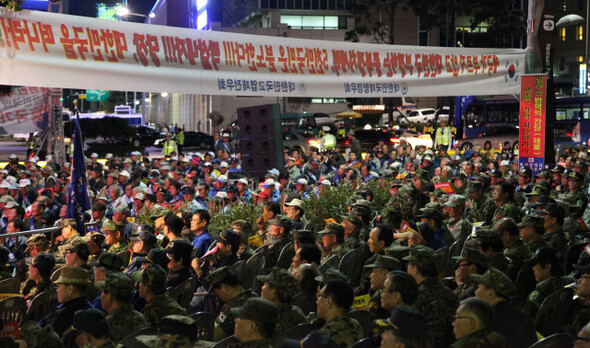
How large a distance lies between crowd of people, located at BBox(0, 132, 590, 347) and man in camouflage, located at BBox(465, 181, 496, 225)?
2 cm

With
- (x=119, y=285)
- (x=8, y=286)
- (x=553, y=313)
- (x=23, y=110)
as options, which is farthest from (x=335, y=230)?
(x=23, y=110)

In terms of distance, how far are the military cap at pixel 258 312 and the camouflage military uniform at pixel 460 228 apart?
4.97 metres

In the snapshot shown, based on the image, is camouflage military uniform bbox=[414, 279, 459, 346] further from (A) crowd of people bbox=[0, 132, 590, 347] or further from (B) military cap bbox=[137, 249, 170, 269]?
(B) military cap bbox=[137, 249, 170, 269]

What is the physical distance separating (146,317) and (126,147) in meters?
35.7

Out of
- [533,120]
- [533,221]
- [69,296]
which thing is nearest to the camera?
[69,296]

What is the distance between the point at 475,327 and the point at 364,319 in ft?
3.60

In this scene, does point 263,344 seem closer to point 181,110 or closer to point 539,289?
point 539,289

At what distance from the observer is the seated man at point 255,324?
4609 millimetres

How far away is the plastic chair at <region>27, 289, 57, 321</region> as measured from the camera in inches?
260

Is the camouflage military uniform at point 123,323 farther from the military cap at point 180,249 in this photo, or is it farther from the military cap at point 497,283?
the military cap at point 497,283

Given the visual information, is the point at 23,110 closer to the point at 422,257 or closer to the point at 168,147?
the point at 168,147

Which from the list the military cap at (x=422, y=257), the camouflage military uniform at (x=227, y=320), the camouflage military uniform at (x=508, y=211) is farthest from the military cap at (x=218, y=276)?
the camouflage military uniform at (x=508, y=211)

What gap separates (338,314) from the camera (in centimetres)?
526

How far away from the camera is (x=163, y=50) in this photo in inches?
392
